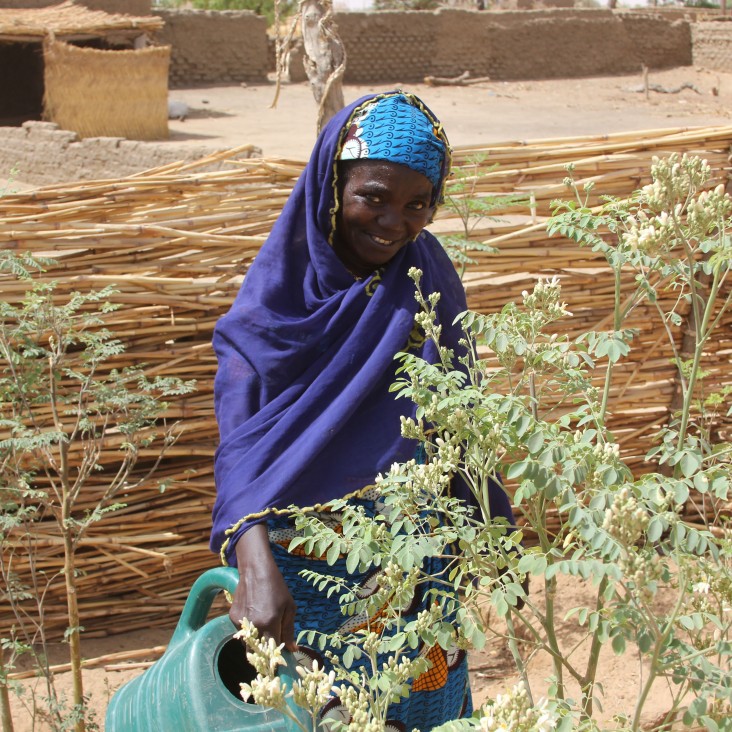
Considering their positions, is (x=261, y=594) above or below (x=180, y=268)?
below

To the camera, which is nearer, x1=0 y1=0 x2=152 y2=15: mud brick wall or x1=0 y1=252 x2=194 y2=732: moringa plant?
x1=0 y1=252 x2=194 y2=732: moringa plant

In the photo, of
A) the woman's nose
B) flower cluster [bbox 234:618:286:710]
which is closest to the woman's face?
the woman's nose

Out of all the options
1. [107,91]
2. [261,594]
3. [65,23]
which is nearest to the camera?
[261,594]

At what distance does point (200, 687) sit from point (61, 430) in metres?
1.48

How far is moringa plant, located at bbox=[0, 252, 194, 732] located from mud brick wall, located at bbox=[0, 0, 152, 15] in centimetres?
1751

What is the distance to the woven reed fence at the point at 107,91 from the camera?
15336 mm

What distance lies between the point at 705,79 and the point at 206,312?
72.2 ft

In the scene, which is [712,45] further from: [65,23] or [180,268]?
[180,268]

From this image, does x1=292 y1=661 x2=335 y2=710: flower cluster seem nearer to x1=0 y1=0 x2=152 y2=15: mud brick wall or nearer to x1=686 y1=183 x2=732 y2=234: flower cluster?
x1=686 y1=183 x2=732 y2=234: flower cluster

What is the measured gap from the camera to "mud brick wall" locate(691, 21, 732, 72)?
922 inches

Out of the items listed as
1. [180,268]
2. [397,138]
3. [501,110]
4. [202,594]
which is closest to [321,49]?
[180,268]

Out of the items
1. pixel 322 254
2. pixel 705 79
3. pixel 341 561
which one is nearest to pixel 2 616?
pixel 341 561

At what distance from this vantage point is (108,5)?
64.6 feet

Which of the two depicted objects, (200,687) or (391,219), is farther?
(391,219)
